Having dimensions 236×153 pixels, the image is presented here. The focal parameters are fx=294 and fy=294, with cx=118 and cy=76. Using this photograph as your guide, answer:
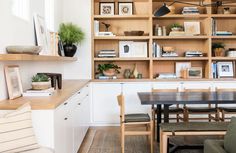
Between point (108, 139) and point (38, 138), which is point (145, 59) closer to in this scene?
point (108, 139)

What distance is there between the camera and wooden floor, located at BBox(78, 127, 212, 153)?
3986mm

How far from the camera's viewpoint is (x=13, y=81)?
2912mm

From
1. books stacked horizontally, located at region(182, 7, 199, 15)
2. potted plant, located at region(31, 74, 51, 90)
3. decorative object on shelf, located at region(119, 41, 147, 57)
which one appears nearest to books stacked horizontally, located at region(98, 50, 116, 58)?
decorative object on shelf, located at region(119, 41, 147, 57)

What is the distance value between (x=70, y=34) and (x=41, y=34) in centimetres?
119

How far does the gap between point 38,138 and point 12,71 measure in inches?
35.5

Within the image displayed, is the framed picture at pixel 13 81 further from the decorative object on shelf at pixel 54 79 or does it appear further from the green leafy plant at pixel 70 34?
the green leafy plant at pixel 70 34

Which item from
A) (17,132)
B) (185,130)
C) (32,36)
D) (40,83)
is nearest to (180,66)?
(185,130)

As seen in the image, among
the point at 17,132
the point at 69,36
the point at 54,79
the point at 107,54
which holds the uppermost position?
the point at 69,36

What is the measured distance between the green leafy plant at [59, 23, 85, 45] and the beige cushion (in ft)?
9.60

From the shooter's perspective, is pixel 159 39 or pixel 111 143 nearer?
pixel 111 143

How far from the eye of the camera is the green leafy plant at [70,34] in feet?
16.6

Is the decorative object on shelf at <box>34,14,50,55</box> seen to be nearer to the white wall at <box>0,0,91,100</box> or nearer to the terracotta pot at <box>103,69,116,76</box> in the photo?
the white wall at <box>0,0,91,100</box>

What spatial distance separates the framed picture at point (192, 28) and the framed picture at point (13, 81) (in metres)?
3.68

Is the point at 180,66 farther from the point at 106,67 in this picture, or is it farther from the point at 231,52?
the point at 106,67
